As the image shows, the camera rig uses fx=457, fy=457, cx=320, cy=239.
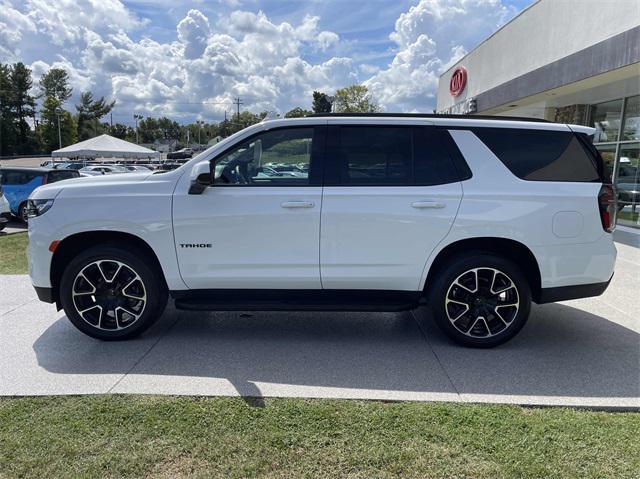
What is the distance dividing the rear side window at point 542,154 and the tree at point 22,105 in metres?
93.1

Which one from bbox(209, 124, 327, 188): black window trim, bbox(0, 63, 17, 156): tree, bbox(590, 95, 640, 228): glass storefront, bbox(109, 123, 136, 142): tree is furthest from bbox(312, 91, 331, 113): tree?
bbox(109, 123, 136, 142): tree

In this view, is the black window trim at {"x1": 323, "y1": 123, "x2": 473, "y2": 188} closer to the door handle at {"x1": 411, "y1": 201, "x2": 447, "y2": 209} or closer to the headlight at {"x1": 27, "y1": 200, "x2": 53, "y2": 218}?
the door handle at {"x1": 411, "y1": 201, "x2": 447, "y2": 209}

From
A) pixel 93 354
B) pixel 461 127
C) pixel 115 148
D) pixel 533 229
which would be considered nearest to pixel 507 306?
pixel 533 229

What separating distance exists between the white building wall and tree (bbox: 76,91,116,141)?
98.0m

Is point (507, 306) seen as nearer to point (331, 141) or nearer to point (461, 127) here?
point (461, 127)

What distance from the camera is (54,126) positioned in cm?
8088

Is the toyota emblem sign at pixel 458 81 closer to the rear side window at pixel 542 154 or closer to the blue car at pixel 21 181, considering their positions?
the blue car at pixel 21 181

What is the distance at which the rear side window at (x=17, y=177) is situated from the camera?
539 inches

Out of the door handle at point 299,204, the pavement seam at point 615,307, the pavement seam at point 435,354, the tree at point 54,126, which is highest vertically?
the tree at point 54,126

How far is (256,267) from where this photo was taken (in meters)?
3.98

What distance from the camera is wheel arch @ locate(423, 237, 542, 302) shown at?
157 inches

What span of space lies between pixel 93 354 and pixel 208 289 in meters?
1.12

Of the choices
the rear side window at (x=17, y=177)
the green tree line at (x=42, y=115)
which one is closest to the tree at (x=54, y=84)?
the green tree line at (x=42, y=115)

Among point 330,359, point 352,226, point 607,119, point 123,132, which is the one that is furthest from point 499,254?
point 123,132
